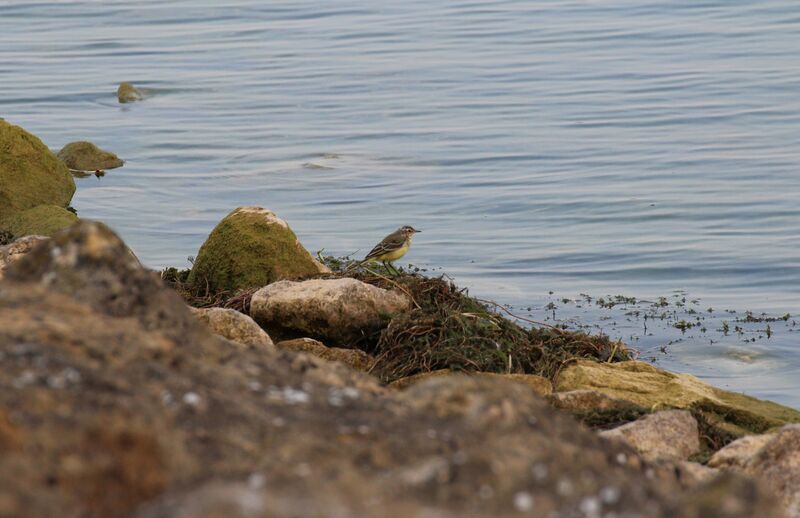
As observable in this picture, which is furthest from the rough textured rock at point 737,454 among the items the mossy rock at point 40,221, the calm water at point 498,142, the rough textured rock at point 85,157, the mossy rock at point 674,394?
the rough textured rock at point 85,157

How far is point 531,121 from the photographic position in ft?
88.5

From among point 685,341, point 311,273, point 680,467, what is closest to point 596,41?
point 685,341

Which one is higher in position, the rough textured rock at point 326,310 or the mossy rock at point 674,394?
the rough textured rock at point 326,310

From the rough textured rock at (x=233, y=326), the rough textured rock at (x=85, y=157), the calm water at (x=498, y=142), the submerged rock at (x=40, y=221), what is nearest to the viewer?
the rough textured rock at (x=233, y=326)

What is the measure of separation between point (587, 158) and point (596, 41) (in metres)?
14.2

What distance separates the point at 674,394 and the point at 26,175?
905cm

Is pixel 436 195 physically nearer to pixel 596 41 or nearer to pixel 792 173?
pixel 792 173

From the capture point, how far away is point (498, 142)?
82.1ft

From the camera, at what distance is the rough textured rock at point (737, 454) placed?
6383mm

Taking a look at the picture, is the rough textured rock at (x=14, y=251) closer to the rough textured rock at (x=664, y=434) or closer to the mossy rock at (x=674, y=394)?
the mossy rock at (x=674, y=394)

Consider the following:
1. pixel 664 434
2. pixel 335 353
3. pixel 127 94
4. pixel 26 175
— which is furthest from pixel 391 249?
pixel 127 94

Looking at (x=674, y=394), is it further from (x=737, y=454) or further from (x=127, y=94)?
(x=127, y=94)

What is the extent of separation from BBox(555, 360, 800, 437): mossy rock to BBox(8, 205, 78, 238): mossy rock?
19.5 ft

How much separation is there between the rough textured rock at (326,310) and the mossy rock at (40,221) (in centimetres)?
412
